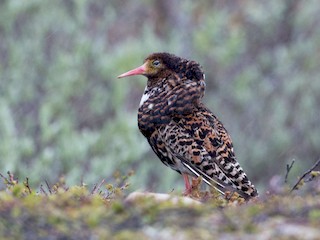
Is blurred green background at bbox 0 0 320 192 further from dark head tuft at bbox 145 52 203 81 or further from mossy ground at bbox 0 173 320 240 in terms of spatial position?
mossy ground at bbox 0 173 320 240

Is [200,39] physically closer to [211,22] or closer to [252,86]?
[211,22]

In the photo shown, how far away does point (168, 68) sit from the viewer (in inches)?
313

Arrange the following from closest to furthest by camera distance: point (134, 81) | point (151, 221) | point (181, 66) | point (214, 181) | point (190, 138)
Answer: point (151, 221) < point (214, 181) < point (190, 138) < point (181, 66) < point (134, 81)

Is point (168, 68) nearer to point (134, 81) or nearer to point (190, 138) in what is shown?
point (190, 138)

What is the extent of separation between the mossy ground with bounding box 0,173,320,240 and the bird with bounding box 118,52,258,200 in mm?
2673

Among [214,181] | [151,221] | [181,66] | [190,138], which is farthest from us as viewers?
[181,66]

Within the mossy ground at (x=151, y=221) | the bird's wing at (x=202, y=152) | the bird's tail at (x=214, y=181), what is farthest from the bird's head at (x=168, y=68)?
the mossy ground at (x=151, y=221)

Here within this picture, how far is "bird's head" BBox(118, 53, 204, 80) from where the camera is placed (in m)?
7.83

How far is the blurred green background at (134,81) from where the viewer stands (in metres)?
13.1

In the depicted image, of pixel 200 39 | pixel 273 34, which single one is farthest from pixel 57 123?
pixel 273 34

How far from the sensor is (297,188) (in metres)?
5.46

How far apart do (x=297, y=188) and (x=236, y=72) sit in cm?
1233

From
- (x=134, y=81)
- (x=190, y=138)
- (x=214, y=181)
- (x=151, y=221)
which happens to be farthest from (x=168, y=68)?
(x=134, y=81)

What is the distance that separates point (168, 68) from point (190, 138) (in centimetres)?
95
